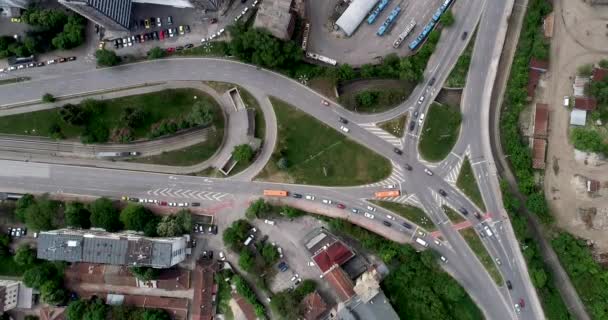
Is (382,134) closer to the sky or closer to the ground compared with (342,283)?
closer to the sky

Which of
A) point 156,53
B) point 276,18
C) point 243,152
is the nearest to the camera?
point 243,152

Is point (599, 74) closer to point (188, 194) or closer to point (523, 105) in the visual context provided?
point (523, 105)

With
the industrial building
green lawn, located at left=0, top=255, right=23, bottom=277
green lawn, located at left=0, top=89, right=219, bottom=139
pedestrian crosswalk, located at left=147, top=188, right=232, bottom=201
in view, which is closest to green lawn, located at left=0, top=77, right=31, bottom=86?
green lawn, located at left=0, top=89, right=219, bottom=139

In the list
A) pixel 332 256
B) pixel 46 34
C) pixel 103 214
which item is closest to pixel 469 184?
pixel 332 256

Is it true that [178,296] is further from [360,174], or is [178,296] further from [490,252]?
[490,252]

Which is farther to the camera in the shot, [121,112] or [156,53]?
[121,112]

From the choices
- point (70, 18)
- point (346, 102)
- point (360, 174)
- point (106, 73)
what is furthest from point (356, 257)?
point (70, 18)
